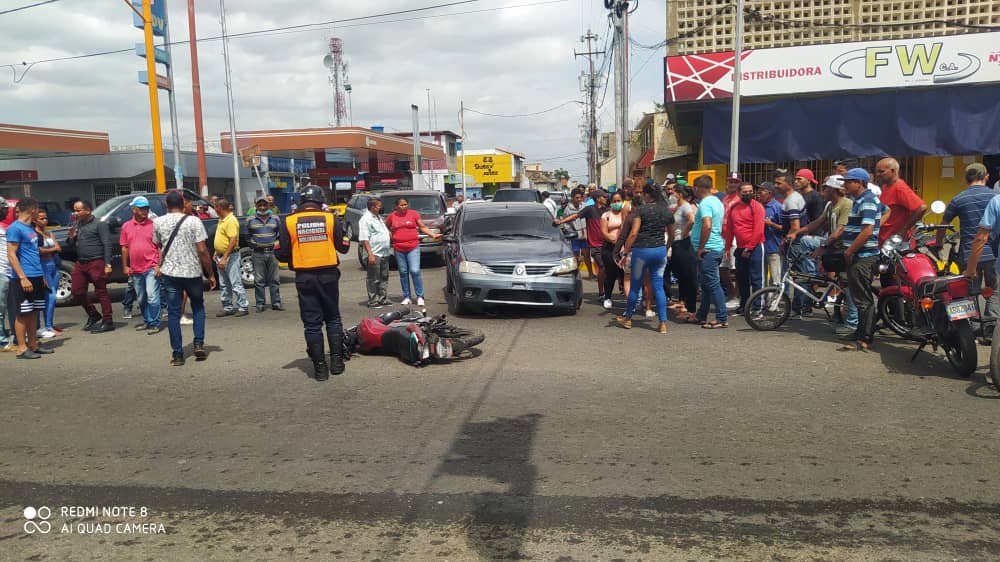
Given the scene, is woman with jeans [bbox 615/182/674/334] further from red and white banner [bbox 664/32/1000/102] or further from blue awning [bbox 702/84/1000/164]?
red and white banner [bbox 664/32/1000/102]

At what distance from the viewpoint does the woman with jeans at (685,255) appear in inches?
364

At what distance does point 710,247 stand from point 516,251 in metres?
2.74

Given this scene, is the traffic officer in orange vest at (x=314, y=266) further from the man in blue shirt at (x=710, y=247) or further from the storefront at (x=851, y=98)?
the storefront at (x=851, y=98)

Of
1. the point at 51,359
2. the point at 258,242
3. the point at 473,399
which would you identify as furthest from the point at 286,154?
the point at 473,399

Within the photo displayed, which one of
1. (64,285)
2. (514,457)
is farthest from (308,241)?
(64,285)

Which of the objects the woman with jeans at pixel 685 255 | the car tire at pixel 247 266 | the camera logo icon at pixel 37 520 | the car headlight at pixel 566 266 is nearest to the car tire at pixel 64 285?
the car tire at pixel 247 266

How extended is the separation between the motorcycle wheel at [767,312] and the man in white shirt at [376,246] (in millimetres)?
5697

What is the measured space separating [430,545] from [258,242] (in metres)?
8.52

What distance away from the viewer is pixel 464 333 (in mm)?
7523

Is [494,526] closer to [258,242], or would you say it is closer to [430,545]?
[430,545]

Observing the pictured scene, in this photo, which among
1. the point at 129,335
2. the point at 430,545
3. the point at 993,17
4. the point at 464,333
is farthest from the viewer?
the point at 993,17

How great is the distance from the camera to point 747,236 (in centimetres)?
891

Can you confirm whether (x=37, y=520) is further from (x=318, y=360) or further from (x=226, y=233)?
(x=226, y=233)

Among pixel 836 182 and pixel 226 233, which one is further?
pixel 226 233
